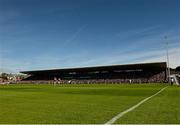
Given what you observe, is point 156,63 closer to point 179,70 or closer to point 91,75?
point 179,70

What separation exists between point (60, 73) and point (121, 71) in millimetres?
32023

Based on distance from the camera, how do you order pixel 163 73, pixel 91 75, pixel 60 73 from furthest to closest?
pixel 60 73 → pixel 91 75 → pixel 163 73

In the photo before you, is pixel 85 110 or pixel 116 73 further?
pixel 116 73

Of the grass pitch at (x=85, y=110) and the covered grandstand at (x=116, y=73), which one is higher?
the covered grandstand at (x=116, y=73)

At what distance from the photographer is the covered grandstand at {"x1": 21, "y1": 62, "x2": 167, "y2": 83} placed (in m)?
98.6

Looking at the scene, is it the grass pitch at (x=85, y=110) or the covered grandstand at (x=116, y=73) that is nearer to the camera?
the grass pitch at (x=85, y=110)

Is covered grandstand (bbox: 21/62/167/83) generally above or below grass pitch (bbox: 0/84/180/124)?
above

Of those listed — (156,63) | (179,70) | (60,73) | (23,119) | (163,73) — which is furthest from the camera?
(60,73)

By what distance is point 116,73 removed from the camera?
11344cm

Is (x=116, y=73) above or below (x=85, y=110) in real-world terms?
above

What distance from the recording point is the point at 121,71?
114 metres

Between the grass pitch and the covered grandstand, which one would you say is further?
the covered grandstand

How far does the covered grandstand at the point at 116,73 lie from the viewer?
3880 inches

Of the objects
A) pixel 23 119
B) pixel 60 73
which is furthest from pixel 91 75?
pixel 23 119
